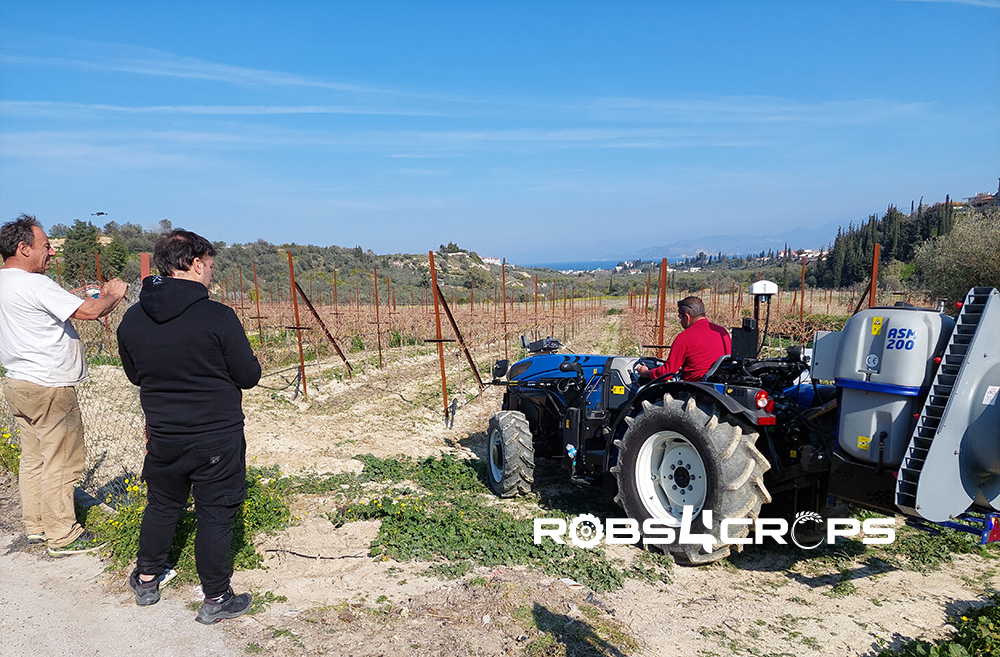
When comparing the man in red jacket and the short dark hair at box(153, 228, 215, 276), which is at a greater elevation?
the short dark hair at box(153, 228, 215, 276)

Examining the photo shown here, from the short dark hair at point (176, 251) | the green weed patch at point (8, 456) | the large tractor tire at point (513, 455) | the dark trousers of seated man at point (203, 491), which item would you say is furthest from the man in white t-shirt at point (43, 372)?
the large tractor tire at point (513, 455)

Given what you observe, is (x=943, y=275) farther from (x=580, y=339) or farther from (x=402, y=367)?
(x=402, y=367)

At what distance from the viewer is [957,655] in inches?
104

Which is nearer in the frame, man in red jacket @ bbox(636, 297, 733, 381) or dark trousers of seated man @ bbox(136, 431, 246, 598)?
→ dark trousers of seated man @ bbox(136, 431, 246, 598)

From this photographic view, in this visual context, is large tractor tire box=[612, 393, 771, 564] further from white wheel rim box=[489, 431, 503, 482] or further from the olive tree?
the olive tree

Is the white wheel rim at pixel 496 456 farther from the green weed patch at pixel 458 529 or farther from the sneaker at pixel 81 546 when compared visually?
the sneaker at pixel 81 546

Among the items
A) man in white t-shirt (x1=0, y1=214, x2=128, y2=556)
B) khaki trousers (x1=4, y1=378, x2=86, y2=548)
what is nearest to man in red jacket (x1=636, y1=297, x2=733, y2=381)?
man in white t-shirt (x1=0, y1=214, x2=128, y2=556)

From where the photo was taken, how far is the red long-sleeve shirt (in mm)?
4172

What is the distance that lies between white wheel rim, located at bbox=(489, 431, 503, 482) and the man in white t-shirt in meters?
2.85

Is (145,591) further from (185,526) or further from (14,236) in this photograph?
(14,236)

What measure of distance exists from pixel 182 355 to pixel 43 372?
146 centimetres

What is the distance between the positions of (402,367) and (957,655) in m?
12.1

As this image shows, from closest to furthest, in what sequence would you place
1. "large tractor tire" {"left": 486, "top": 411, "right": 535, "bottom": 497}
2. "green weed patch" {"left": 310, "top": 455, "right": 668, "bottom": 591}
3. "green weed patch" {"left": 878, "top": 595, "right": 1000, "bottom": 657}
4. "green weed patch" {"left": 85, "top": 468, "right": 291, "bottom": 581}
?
"green weed patch" {"left": 878, "top": 595, "right": 1000, "bottom": 657}
"green weed patch" {"left": 85, "top": 468, "right": 291, "bottom": 581}
"green weed patch" {"left": 310, "top": 455, "right": 668, "bottom": 591}
"large tractor tire" {"left": 486, "top": 411, "right": 535, "bottom": 497}

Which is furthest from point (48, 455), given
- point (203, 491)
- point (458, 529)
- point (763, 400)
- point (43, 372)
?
point (763, 400)
